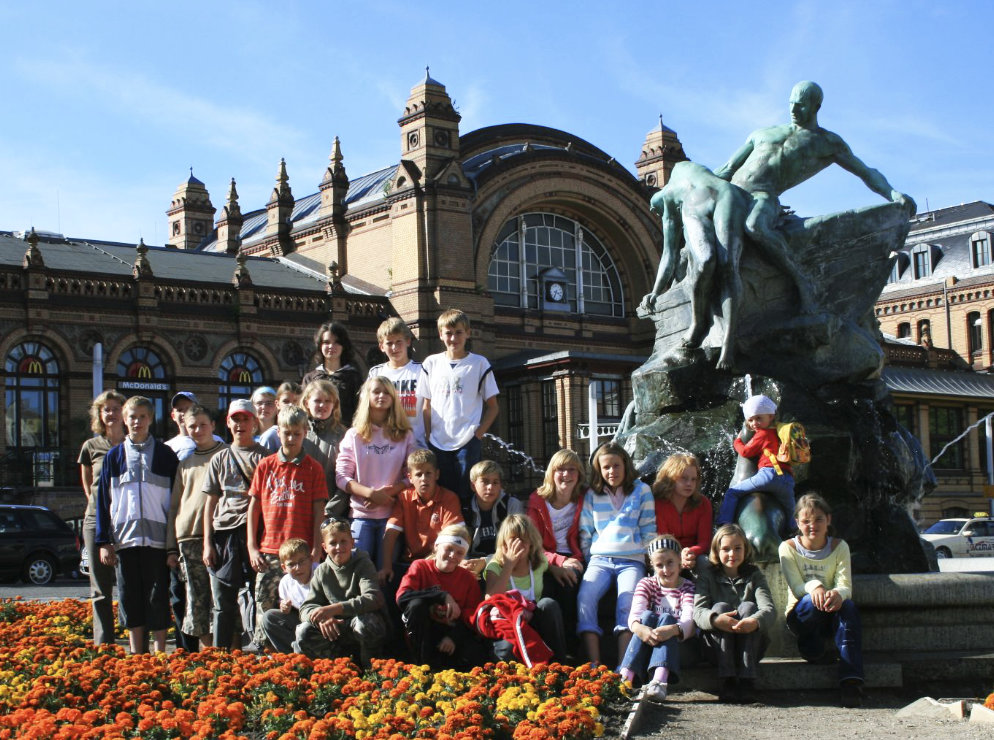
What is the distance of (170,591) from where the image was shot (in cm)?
969

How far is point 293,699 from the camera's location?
7.04 meters

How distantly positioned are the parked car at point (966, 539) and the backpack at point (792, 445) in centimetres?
2267

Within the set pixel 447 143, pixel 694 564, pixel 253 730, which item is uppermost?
pixel 447 143

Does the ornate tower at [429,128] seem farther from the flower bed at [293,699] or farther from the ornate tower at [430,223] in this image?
the flower bed at [293,699]

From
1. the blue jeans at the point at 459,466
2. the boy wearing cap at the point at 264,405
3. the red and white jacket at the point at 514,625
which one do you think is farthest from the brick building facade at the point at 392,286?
the red and white jacket at the point at 514,625

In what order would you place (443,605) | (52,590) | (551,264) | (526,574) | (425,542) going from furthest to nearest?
1. (551,264)
2. (52,590)
3. (425,542)
4. (526,574)
5. (443,605)

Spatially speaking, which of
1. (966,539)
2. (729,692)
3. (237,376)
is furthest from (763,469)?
(237,376)

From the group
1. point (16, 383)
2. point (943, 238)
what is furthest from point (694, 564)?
point (943, 238)

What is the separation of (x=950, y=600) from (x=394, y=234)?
37.1m

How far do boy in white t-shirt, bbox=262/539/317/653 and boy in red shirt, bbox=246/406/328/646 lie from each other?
0.23m

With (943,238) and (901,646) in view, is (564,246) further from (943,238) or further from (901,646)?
(901,646)

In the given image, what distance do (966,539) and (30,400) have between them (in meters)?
24.7

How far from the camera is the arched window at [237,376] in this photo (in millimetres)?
39156

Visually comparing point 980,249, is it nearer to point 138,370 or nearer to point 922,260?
point 922,260
